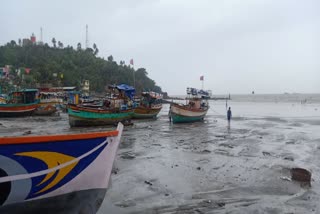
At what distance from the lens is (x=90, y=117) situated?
69.7 ft

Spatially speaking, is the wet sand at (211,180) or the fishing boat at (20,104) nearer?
the wet sand at (211,180)

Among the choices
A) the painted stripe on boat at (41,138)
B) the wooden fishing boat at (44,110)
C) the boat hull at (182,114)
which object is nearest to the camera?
the painted stripe on boat at (41,138)

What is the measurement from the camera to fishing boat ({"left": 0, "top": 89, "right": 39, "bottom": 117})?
28078mm

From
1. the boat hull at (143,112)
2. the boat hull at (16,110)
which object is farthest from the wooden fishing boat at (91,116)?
the boat hull at (16,110)

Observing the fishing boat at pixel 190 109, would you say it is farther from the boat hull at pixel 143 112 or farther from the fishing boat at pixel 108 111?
the fishing boat at pixel 108 111

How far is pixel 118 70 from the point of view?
93.6 m

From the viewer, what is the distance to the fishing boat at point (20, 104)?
28.1 meters

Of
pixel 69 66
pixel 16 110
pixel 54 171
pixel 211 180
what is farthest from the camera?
pixel 69 66

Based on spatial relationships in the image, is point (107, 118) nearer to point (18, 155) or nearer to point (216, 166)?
point (216, 166)

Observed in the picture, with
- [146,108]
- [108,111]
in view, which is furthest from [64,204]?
[146,108]

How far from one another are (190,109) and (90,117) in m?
9.30

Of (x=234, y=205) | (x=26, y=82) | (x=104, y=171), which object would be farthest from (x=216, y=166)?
(x=26, y=82)

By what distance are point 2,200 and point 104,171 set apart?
1778 mm

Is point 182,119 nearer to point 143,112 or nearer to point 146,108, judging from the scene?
point 146,108
